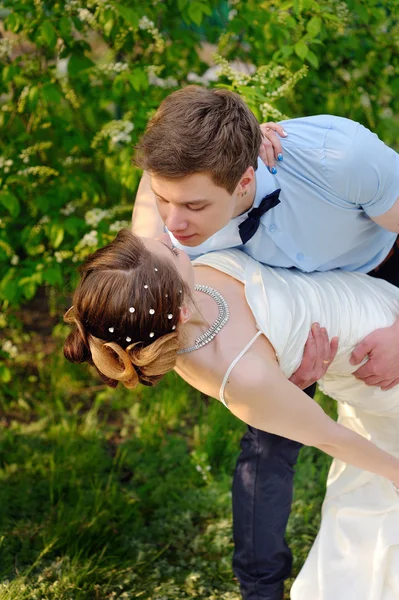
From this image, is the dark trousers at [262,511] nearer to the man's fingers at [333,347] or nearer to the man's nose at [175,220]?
the man's fingers at [333,347]

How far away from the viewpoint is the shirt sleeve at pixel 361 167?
2309 mm

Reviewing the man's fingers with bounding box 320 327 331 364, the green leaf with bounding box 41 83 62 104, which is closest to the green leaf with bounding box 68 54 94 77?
the green leaf with bounding box 41 83 62 104

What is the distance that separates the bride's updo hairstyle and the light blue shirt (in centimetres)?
44

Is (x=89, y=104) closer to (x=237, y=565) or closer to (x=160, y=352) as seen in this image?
(x=160, y=352)

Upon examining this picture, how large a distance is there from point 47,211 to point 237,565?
1703mm

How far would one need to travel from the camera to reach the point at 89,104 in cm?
362

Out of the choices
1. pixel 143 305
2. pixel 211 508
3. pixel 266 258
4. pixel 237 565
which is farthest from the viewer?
pixel 211 508

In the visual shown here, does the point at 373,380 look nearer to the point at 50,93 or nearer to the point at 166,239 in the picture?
the point at 166,239

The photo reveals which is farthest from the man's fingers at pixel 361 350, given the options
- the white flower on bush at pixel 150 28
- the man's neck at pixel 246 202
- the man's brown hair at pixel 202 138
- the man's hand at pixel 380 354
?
the white flower on bush at pixel 150 28

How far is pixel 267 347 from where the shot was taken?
2.28 metres

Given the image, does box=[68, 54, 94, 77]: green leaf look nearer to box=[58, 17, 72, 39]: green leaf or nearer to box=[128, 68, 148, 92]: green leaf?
box=[58, 17, 72, 39]: green leaf

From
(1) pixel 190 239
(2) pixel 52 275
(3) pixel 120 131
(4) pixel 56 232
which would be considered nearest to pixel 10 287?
(2) pixel 52 275

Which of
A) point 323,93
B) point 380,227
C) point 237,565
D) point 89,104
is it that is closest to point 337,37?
point 323,93

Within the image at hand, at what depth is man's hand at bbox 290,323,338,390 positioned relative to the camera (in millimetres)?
2420
